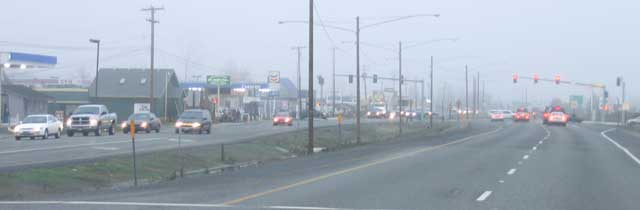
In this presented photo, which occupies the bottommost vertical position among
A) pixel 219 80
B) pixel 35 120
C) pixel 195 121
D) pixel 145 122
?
pixel 145 122

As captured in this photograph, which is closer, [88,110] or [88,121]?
[88,121]

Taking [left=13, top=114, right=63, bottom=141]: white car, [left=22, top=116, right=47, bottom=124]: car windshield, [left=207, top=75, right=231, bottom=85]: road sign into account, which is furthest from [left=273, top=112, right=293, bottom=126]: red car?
[left=22, top=116, right=47, bottom=124]: car windshield

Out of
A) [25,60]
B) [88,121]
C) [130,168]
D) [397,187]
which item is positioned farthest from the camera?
[25,60]

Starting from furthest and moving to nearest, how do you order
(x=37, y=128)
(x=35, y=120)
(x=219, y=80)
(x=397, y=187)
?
1. (x=219, y=80)
2. (x=35, y=120)
3. (x=37, y=128)
4. (x=397, y=187)

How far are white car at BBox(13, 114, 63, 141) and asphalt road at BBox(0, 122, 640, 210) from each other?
68.8 ft

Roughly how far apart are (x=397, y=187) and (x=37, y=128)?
105ft

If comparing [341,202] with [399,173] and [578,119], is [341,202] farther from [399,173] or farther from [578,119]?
[578,119]

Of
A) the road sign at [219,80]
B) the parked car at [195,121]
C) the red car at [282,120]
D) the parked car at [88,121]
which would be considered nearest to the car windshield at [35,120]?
the parked car at [88,121]

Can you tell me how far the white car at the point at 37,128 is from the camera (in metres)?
47.5

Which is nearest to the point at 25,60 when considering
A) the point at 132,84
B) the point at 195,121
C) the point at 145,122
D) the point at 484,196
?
the point at 145,122

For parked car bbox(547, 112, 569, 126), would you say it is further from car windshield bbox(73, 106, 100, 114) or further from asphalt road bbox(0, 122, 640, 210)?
asphalt road bbox(0, 122, 640, 210)

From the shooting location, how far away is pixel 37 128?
4791 centimetres

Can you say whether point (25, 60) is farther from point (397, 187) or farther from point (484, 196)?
point (484, 196)

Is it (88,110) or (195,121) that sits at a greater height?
(88,110)
